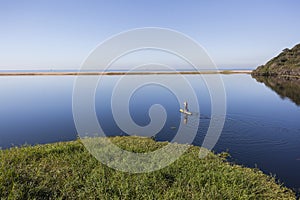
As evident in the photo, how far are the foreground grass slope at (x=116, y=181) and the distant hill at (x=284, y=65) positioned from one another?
234ft

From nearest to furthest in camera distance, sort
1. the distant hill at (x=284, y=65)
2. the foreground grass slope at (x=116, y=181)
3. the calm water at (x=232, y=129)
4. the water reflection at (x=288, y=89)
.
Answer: the foreground grass slope at (x=116, y=181) → the calm water at (x=232, y=129) → the water reflection at (x=288, y=89) → the distant hill at (x=284, y=65)

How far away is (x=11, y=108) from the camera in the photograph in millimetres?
25516

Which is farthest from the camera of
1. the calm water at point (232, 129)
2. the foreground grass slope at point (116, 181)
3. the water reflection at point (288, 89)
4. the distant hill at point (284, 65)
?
the distant hill at point (284, 65)

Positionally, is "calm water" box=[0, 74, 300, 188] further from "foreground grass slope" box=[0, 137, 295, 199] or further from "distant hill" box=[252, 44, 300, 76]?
"distant hill" box=[252, 44, 300, 76]

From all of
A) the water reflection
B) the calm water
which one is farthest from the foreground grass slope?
the water reflection

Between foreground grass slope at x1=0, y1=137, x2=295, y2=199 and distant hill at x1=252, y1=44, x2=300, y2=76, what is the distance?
71.5 meters

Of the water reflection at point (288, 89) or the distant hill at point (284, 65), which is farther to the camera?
the distant hill at point (284, 65)

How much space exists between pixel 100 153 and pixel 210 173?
448 cm

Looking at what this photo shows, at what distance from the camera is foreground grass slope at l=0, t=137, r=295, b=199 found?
6.25 meters

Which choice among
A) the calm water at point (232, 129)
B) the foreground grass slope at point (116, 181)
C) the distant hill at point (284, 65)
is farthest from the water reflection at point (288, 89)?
the foreground grass slope at point (116, 181)

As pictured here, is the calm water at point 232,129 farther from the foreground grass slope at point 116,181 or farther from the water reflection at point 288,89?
the water reflection at point 288,89

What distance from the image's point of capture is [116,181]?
276 inches

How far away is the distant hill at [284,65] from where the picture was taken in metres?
70.2

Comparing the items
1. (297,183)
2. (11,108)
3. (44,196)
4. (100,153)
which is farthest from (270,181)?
(11,108)
